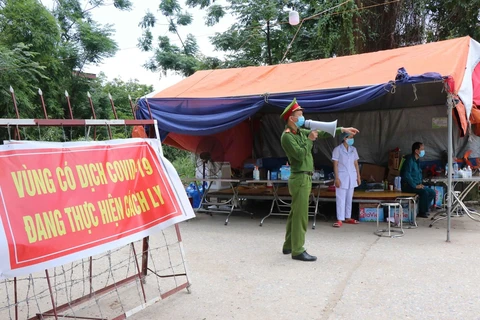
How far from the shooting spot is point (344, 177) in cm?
739

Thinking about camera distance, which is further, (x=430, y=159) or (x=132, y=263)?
(x=430, y=159)

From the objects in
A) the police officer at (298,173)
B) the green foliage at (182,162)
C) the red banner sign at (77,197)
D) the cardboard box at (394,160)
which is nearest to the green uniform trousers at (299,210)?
the police officer at (298,173)

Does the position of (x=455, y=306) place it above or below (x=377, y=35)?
below

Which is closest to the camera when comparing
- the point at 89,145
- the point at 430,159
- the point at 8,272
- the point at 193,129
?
the point at 8,272

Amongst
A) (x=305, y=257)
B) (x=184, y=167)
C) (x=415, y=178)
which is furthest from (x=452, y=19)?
(x=305, y=257)

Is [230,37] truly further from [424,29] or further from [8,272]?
[8,272]

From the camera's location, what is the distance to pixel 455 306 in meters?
3.75

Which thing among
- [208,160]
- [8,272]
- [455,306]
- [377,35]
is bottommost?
[455,306]

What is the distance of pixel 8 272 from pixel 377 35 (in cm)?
1241

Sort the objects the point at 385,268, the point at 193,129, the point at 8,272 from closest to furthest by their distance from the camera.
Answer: the point at 8,272, the point at 385,268, the point at 193,129

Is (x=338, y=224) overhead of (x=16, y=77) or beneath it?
beneath

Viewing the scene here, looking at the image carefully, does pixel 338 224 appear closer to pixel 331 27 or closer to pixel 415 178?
pixel 415 178

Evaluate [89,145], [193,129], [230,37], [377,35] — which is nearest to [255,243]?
[193,129]

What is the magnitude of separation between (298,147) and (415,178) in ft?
12.2
